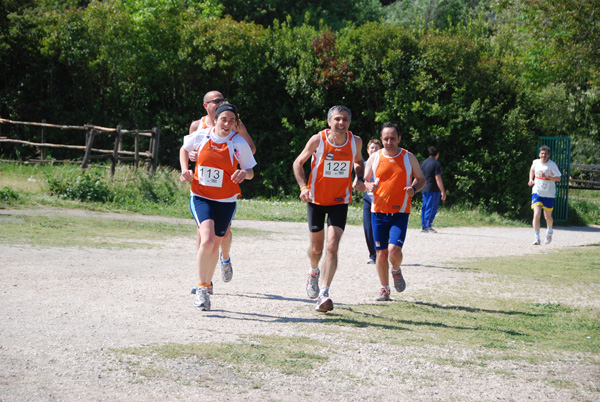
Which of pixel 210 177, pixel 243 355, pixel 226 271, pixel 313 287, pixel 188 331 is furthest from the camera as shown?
pixel 226 271

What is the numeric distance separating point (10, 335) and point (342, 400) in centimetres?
263

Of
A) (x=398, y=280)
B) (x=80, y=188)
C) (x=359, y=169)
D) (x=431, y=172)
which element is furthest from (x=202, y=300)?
(x=80, y=188)

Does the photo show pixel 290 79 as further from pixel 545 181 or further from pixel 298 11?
pixel 298 11

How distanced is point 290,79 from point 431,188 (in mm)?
8951

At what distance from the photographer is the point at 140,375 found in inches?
177

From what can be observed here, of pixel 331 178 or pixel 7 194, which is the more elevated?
pixel 331 178

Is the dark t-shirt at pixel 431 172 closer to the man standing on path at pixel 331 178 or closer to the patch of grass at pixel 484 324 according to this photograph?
the patch of grass at pixel 484 324

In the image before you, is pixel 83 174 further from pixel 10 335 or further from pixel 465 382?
pixel 465 382

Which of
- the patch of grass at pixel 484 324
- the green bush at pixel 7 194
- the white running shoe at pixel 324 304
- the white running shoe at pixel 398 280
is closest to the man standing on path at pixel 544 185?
the patch of grass at pixel 484 324

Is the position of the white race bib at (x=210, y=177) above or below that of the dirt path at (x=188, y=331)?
above

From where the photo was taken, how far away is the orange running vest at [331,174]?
7082 millimetres

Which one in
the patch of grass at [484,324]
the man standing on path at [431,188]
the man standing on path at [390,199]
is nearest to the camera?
the patch of grass at [484,324]

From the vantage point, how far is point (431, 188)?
16.1 meters

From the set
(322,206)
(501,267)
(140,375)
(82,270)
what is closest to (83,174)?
(82,270)
